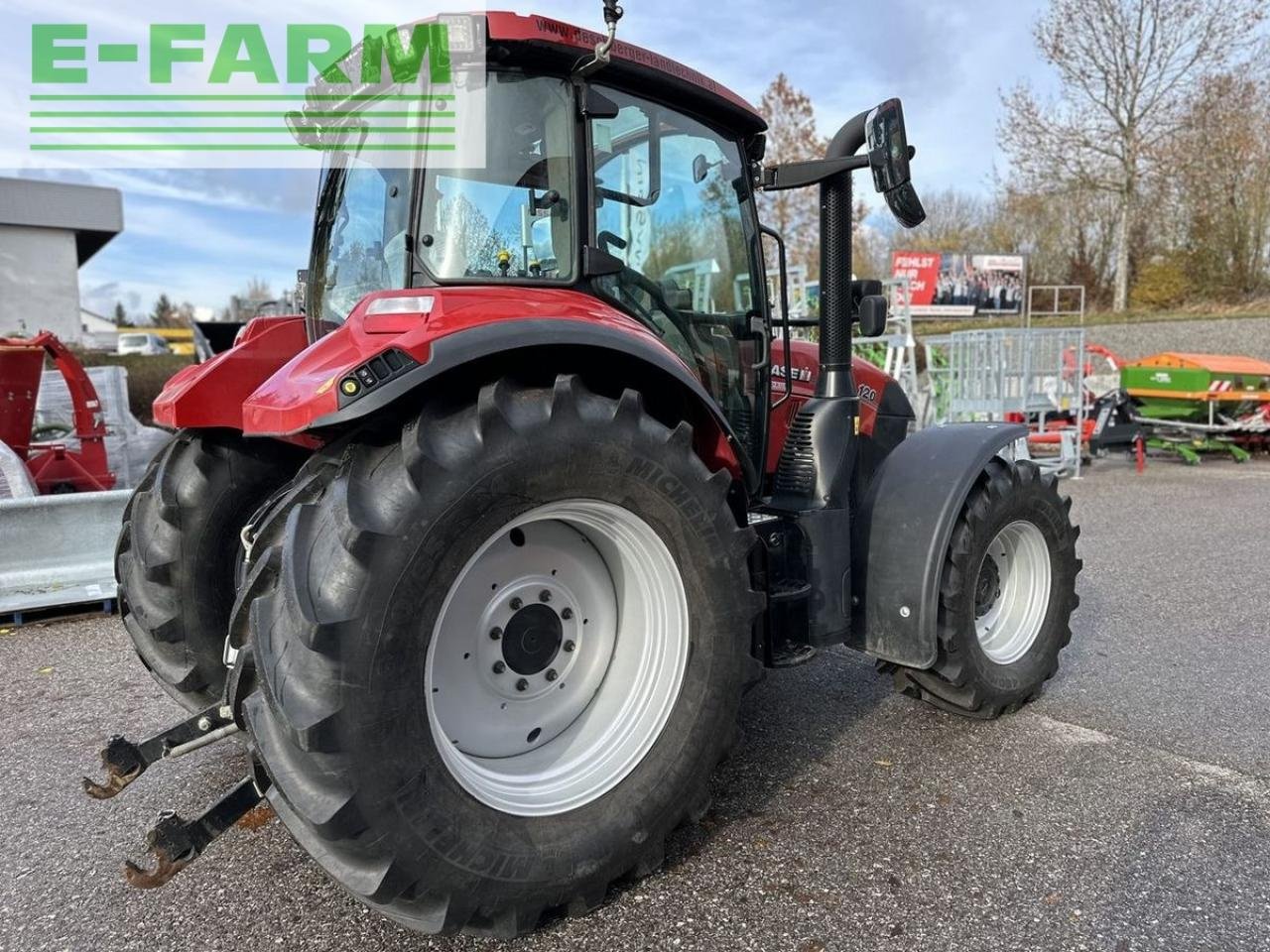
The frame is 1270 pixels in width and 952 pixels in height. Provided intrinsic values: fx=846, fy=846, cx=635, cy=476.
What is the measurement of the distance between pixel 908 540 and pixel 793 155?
74.3ft

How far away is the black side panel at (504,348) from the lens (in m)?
1.83

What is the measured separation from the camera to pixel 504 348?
1.95 m

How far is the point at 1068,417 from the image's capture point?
35.8ft

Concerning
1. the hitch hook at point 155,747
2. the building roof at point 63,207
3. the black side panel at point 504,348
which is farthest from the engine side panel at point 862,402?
the building roof at point 63,207

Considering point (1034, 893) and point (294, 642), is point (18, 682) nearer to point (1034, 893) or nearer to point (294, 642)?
point (294, 642)

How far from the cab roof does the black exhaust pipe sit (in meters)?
0.36

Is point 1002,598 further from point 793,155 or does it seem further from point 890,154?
point 793,155

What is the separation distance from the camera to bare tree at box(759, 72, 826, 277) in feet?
68.9

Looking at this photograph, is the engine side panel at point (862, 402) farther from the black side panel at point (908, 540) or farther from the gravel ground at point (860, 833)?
the gravel ground at point (860, 833)

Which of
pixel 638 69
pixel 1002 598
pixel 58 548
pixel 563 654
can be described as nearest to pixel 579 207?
pixel 638 69

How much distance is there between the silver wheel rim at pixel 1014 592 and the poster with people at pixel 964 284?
24589 mm

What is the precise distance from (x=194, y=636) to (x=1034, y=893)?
2608mm

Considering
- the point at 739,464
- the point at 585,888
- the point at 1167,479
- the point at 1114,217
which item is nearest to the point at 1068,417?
the point at 1167,479

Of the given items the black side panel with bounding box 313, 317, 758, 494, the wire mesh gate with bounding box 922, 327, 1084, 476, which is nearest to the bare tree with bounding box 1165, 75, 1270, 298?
the wire mesh gate with bounding box 922, 327, 1084, 476
